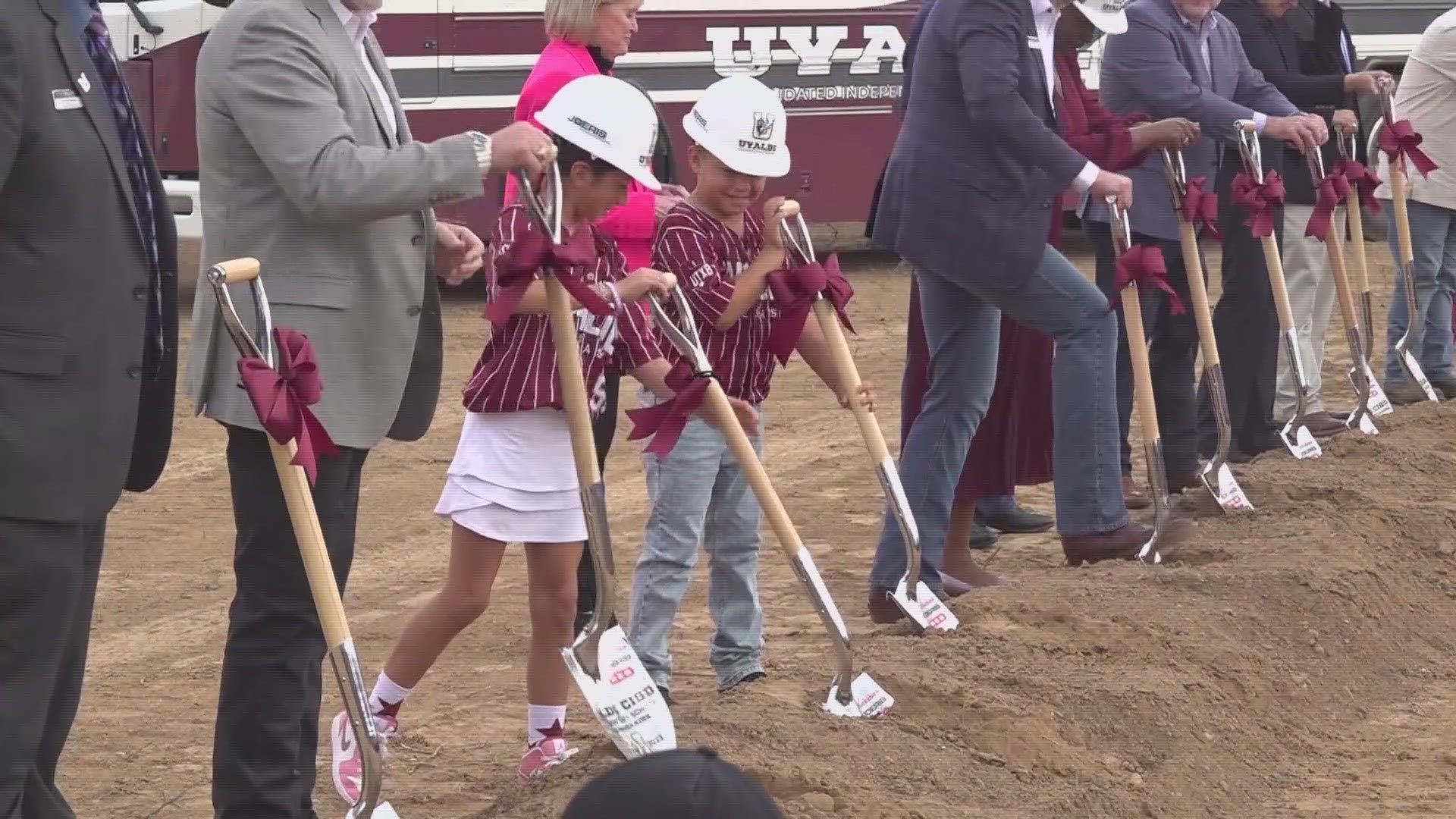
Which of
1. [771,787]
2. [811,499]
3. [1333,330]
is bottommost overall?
[1333,330]

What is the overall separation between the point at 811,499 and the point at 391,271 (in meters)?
4.32

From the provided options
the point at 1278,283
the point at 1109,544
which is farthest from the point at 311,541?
the point at 1278,283

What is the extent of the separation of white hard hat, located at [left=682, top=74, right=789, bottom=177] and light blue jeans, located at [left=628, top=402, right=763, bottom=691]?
60 cm

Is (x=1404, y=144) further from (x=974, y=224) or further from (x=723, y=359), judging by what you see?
(x=723, y=359)

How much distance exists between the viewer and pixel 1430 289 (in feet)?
30.7

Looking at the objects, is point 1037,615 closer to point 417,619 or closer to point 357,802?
point 417,619

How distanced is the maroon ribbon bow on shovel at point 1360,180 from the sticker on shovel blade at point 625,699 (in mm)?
4778

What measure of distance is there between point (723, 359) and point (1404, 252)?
4.87 m

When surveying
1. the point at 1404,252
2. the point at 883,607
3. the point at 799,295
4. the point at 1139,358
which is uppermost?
the point at 799,295

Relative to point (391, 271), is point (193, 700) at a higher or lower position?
lower

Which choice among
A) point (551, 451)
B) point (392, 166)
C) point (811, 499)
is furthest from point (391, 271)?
point (811, 499)

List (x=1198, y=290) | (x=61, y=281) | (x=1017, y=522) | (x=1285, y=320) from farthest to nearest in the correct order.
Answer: (x=1285, y=320) < (x=1017, y=522) < (x=1198, y=290) < (x=61, y=281)

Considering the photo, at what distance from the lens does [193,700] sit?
5.63m

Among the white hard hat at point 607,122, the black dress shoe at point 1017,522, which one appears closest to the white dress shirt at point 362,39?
the white hard hat at point 607,122
